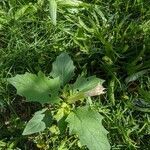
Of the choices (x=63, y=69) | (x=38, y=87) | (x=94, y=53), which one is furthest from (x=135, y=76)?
(x=38, y=87)

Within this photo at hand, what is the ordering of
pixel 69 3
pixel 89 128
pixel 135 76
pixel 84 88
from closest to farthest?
pixel 89 128 → pixel 84 88 → pixel 135 76 → pixel 69 3

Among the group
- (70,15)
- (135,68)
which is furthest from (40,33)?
(135,68)

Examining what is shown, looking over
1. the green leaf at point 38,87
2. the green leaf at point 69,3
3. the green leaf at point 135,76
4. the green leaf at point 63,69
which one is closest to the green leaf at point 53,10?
the green leaf at point 69,3

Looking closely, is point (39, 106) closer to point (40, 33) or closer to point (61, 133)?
point (61, 133)

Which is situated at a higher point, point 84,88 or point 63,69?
point 63,69

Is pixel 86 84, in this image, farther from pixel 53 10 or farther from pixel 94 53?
pixel 53 10

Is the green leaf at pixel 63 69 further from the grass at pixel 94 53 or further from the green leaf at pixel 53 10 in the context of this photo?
the green leaf at pixel 53 10
